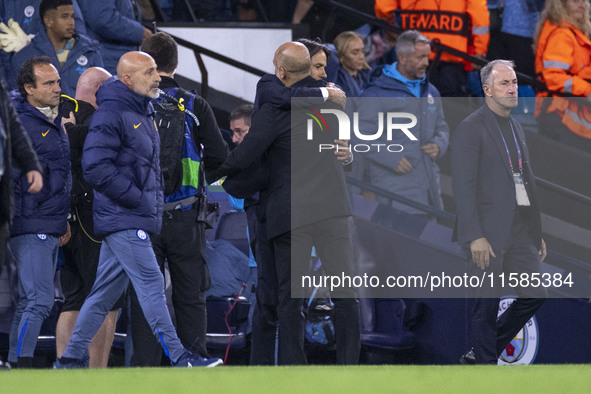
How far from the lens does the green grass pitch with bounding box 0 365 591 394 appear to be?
4.76 meters

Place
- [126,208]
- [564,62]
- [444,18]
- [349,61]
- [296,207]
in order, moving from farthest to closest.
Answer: [444,18] < [564,62] < [349,61] < [296,207] < [126,208]

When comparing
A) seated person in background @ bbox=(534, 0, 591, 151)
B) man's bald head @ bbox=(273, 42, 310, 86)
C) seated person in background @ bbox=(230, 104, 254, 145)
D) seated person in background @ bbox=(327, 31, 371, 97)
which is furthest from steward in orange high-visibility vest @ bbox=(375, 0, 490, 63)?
man's bald head @ bbox=(273, 42, 310, 86)

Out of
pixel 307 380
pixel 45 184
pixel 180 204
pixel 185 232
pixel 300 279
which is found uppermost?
pixel 45 184

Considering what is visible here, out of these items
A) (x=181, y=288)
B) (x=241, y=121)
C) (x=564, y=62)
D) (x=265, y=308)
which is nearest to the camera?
(x=265, y=308)

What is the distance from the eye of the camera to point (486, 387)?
481 cm

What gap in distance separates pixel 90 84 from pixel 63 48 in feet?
2.96

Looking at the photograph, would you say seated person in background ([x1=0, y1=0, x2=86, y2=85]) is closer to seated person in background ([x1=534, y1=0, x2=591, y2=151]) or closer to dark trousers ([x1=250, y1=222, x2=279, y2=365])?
dark trousers ([x1=250, y1=222, x2=279, y2=365])

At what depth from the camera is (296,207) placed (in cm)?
575

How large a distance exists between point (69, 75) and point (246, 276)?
5.51ft

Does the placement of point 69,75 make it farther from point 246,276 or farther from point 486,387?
point 486,387

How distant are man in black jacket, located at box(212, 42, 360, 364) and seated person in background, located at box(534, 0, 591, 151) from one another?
2777 mm

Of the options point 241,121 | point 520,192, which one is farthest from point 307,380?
point 241,121

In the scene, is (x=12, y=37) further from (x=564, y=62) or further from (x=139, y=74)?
(x=564, y=62)

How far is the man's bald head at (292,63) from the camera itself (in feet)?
19.2
